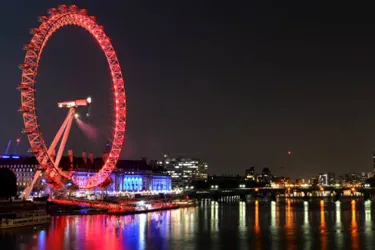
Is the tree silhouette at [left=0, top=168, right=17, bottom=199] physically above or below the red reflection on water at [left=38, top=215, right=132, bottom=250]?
above

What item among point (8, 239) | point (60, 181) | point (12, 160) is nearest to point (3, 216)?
point (8, 239)

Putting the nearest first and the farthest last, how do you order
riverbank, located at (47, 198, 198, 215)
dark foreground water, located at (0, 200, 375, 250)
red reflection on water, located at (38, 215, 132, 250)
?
red reflection on water, located at (38, 215, 132, 250)
dark foreground water, located at (0, 200, 375, 250)
riverbank, located at (47, 198, 198, 215)

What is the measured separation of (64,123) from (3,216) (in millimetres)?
20643

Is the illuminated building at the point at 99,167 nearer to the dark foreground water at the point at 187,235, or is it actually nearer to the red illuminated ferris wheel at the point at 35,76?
the red illuminated ferris wheel at the point at 35,76

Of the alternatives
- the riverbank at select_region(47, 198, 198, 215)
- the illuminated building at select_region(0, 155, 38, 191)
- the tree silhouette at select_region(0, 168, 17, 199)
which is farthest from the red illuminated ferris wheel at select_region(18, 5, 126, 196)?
the illuminated building at select_region(0, 155, 38, 191)

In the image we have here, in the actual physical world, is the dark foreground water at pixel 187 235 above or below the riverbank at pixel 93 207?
below

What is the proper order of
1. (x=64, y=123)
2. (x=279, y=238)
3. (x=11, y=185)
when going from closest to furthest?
1. (x=279, y=238)
2. (x=11, y=185)
3. (x=64, y=123)

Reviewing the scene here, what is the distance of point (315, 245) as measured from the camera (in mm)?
49531

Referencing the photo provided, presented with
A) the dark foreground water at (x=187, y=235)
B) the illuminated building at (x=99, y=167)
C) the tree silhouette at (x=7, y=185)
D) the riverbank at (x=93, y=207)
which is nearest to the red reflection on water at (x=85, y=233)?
the dark foreground water at (x=187, y=235)

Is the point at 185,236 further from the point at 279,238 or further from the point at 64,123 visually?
the point at 64,123

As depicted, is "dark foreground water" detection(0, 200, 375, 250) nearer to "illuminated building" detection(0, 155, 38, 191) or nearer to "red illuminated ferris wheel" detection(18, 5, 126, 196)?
"red illuminated ferris wheel" detection(18, 5, 126, 196)

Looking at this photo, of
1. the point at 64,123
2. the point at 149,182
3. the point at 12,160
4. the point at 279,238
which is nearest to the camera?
the point at 279,238

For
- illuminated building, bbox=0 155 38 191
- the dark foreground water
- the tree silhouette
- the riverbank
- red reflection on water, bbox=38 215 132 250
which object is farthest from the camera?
illuminated building, bbox=0 155 38 191

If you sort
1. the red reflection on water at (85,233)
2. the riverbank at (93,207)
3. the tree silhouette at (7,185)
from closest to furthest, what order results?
the red reflection on water at (85,233)
the tree silhouette at (7,185)
the riverbank at (93,207)
